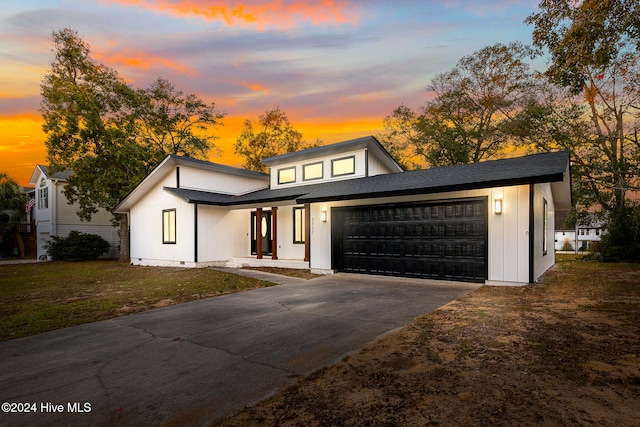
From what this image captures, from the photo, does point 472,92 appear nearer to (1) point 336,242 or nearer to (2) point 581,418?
(1) point 336,242

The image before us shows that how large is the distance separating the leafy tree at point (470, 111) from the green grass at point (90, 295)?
21.6 m

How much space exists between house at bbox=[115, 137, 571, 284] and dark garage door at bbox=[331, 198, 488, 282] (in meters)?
0.03

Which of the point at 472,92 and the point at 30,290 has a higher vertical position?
the point at 472,92

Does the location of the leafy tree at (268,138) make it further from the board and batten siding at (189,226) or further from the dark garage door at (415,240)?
the dark garage door at (415,240)

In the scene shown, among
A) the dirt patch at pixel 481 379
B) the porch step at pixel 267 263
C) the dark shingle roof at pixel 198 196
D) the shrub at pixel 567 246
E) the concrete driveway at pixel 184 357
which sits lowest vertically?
the shrub at pixel 567 246

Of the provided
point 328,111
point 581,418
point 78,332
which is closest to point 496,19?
point 328,111

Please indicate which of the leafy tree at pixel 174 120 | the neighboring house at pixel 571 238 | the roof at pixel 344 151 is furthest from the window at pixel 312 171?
the neighboring house at pixel 571 238

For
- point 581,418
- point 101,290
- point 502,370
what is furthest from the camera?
point 101,290

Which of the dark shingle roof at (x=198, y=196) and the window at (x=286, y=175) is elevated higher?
the window at (x=286, y=175)

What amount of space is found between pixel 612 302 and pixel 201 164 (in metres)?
16.7

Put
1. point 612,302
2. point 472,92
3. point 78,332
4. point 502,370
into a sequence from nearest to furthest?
1. point 502,370
2. point 78,332
3. point 612,302
4. point 472,92

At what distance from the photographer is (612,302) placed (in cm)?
699

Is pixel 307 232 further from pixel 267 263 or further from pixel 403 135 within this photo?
pixel 403 135

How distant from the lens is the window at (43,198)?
25.1 metres
